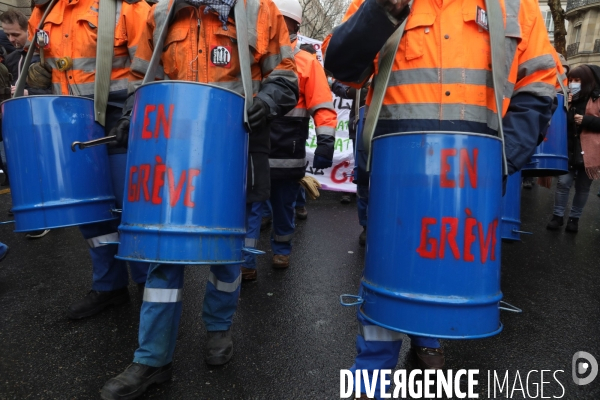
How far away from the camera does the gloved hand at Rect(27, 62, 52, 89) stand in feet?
8.11

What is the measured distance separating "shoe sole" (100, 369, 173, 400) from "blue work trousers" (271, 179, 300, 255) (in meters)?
1.60

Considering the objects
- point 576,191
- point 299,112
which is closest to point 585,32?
point 576,191

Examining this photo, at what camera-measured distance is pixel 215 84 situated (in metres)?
1.86

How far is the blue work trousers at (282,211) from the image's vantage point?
3264 millimetres

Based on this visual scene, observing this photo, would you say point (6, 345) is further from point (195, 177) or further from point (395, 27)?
point (395, 27)

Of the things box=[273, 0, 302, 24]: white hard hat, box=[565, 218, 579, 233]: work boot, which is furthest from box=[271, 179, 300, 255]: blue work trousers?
box=[565, 218, 579, 233]: work boot

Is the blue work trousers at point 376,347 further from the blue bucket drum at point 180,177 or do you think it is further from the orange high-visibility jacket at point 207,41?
the orange high-visibility jacket at point 207,41

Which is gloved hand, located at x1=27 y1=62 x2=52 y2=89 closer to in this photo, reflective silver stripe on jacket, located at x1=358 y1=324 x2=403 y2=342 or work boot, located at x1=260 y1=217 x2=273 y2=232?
reflective silver stripe on jacket, located at x1=358 y1=324 x2=403 y2=342

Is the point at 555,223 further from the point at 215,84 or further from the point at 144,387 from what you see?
the point at 144,387

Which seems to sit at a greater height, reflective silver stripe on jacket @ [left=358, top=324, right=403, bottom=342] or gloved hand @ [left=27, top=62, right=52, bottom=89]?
gloved hand @ [left=27, top=62, right=52, bottom=89]

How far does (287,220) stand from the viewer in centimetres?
335

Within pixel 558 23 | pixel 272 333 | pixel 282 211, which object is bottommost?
pixel 272 333

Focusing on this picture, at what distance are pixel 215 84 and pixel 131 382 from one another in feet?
4.03

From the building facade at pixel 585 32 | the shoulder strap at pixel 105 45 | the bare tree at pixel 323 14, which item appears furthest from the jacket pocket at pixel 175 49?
the building facade at pixel 585 32
